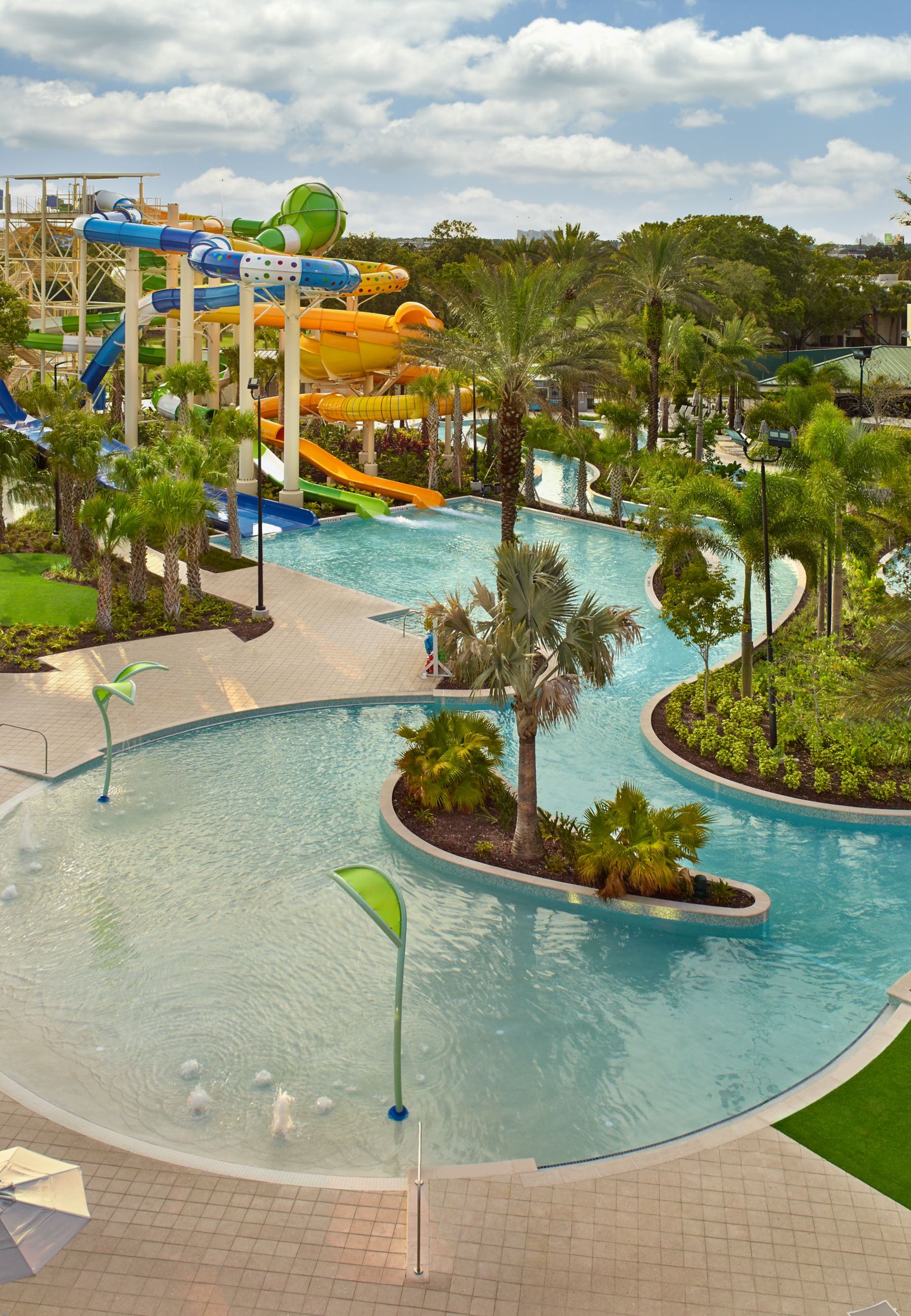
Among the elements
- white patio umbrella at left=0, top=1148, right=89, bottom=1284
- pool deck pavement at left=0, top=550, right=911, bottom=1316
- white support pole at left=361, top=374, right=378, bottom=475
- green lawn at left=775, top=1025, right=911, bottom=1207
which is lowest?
pool deck pavement at left=0, top=550, right=911, bottom=1316

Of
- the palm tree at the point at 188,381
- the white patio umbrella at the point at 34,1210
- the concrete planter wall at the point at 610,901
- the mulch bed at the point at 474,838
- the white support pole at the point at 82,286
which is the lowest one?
the concrete planter wall at the point at 610,901

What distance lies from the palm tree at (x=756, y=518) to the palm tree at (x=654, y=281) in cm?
2137

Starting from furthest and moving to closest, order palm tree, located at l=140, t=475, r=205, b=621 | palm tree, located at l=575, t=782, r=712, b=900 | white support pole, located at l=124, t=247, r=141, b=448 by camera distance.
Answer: white support pole, located at l=124, t=247, r=141, b=448 → palm tree, located at l=140, t=475, r=205, b=621 → palm tree, located at l=575, t=782, r=712, b=900

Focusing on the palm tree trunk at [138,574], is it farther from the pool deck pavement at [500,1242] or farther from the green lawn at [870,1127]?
the green lawn at [870,1127]

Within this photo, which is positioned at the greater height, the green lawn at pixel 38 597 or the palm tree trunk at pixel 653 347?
the palm tree trunk at pixel 653 347

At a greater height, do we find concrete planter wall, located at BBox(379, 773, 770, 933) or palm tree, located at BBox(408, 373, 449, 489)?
palm tree, located at BBox(408, 373, 449, 489)

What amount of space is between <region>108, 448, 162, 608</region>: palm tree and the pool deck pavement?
1597 cm

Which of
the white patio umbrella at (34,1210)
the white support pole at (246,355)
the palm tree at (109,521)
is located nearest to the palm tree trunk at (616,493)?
the white support pole at (246,355)

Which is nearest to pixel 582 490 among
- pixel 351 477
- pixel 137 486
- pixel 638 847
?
pixel 351 477

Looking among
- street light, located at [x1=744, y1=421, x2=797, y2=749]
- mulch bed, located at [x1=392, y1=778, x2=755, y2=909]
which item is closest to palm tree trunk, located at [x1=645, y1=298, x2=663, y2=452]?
street light, located at [x1=744, y1=421, x2=797, y2=749]

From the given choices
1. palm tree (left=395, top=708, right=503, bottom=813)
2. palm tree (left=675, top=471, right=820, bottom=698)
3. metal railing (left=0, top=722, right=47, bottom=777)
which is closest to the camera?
palm tree (left=395, top=708, right=503, bottom=813)

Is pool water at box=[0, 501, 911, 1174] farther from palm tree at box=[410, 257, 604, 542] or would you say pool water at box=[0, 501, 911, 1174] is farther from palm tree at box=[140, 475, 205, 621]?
palm tree at box=[410, 257, 604, 542]

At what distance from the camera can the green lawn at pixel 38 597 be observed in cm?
2594

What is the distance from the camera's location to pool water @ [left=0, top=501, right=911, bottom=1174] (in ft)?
37.0
